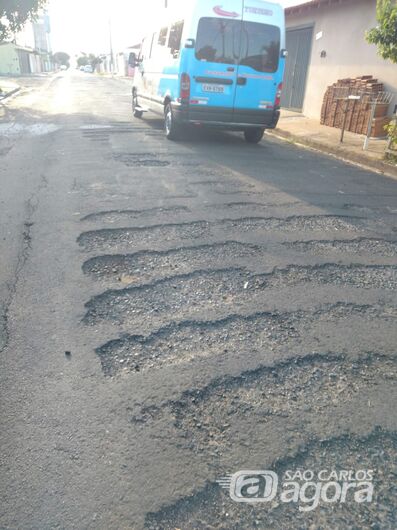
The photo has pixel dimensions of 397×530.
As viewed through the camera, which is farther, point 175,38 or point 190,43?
point 175,38

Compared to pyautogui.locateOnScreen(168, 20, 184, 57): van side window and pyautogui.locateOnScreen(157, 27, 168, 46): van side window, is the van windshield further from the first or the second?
pyautogui.locateOnScreen(157, 27, 168, 46): van side window

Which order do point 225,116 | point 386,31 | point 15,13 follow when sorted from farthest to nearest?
point 15,13, point 225,116, point 386,31

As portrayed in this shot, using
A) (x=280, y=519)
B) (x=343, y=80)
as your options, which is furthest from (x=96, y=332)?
(x=343, y=80)

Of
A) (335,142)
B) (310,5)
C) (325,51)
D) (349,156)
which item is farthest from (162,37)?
(310,5)

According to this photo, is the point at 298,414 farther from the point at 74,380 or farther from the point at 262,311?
the point at 74,380

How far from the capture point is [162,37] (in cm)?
952

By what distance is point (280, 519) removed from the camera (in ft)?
5.44

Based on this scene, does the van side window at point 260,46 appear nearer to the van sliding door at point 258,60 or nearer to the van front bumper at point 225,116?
the van sliding door at point 258,60

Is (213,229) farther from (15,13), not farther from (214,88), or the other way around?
(15,13)

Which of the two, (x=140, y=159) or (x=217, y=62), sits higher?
(x=217, y=62)

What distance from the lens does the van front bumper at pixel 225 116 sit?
861cm

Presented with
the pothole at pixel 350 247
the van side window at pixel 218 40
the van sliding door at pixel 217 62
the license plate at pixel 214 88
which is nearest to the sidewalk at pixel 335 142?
the van sliding door at pixel 217 62

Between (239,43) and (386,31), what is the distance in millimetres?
2882

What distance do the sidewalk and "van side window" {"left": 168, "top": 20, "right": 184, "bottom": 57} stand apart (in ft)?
13.4
